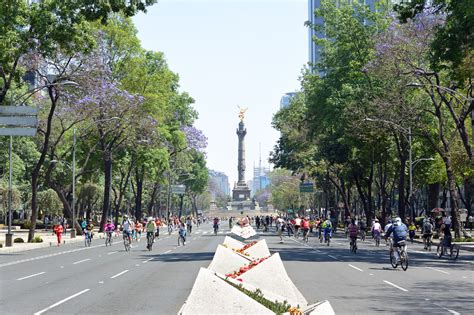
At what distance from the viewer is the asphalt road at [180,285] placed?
51.5ft

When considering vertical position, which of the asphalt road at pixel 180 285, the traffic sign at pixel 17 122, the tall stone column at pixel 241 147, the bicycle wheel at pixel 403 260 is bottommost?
the asphalt road at pixel 180 285

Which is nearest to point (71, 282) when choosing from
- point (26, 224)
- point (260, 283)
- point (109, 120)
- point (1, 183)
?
point (260, 283)

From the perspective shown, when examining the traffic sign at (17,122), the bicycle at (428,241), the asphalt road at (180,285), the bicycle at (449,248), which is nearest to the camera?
the asphalt road at (180,285)

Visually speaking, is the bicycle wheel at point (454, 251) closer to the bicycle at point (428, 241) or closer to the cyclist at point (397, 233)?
the bicycle at point (428, 241)

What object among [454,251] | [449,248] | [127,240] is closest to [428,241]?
[449,248]

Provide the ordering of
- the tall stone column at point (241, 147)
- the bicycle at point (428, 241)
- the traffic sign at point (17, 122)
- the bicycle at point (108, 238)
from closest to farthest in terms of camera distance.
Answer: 1. the traffic sign at point (17, 122)
2. the bicycle at point (428, 241)
3. the bicycle at point (108, 238)
4. the tall stone column at point (241, 147)

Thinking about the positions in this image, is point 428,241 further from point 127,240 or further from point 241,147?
point 241,147

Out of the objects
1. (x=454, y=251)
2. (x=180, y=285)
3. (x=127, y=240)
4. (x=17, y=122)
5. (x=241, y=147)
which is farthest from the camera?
(x=241, y=147)

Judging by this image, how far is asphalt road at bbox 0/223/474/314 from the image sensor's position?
15.7m

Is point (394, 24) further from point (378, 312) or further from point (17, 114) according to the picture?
point (378, 312)

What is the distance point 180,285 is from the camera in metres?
20.2

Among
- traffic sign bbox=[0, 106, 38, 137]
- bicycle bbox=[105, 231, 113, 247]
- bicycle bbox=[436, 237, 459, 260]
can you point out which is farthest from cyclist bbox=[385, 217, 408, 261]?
bicycle bbox=[105, 231, 113, 247]

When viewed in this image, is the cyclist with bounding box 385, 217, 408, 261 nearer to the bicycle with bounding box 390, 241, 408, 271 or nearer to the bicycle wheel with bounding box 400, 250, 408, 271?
the bicycle with bounding box 390, 241, 408, 271

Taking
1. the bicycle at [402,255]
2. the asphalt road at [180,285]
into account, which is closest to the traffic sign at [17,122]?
the asphalt road at [180,285]
